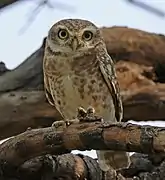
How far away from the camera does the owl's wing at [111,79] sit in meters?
2.57

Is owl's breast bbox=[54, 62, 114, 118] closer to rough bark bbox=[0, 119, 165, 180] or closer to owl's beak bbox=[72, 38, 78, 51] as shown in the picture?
owl's beak bbox=[72, 38, 78, 51]

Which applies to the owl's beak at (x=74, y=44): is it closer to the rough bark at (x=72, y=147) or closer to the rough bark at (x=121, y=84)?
the rough bark at (x=121, y=84)

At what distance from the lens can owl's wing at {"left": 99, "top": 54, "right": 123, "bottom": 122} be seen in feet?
8.43

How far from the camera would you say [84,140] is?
157cm

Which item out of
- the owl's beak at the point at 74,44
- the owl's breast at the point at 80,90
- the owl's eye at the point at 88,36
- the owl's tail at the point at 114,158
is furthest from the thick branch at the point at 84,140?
the owl's eye at the point at 88,36

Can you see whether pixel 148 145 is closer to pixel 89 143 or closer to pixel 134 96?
pixel 89 143

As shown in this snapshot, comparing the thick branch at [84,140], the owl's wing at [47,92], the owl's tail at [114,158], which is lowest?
the owl's tail at [114,158]

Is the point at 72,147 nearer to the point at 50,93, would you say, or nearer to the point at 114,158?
the point at 114,158

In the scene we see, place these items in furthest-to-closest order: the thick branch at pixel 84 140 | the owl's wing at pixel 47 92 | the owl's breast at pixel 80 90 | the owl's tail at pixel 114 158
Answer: the owl's wing at pixel 47 92, the owl's breast at pixel 80 90, the owl's tail at pixel 114 158, the thick branch at pixel 84 140

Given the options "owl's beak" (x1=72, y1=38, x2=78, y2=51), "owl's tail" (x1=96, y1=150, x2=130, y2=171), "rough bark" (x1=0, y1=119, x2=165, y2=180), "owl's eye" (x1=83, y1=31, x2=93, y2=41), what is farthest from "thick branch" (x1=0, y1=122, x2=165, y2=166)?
"owl's eye" (x1=83, y1=31, x2=93, y2=41)

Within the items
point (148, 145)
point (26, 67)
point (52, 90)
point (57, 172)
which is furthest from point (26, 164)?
point (26, 67)

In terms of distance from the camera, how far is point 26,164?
1798 mm

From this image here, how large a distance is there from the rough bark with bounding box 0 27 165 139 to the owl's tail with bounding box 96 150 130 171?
1.34 feet

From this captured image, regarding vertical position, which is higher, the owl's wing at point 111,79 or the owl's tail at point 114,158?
the owl's wing at point 111,79
